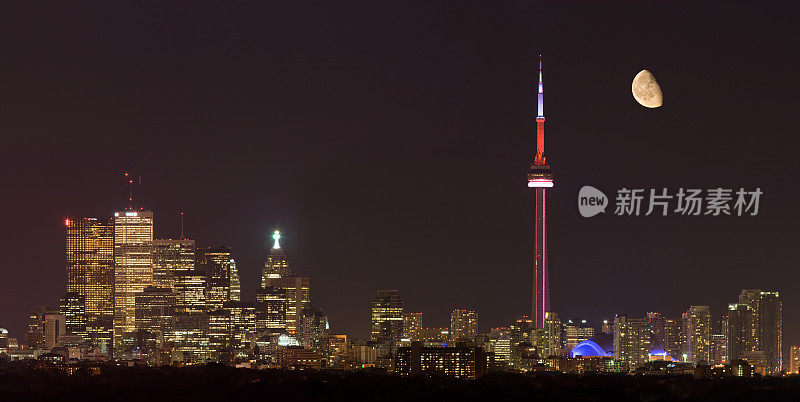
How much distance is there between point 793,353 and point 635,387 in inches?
3335

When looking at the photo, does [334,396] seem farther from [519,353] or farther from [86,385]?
[519,353]

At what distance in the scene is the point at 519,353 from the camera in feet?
652

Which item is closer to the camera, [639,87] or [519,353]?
[639,87]

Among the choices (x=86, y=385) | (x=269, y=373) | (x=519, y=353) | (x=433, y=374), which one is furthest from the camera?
(x=519, y=353)

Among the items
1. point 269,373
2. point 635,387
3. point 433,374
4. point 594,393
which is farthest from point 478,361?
point 594,393

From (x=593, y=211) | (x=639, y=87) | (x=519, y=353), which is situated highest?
(x=639, y=87)

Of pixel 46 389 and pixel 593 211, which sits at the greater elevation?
pixel 593 211

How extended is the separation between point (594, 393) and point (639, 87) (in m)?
52.3

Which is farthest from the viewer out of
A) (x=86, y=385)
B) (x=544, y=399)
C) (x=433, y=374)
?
(x=433, y=374)

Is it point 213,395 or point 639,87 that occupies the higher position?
point 639,87

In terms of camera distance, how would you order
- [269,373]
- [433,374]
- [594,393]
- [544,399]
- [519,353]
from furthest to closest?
[519,353] → [433,374] → [269,373] → [594,393] → [544,399]

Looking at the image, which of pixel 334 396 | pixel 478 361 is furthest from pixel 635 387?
pixel 478 361

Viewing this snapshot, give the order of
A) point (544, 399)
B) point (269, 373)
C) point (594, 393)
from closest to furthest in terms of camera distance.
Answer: point (544, 399) < point (594, 393) < point (269, 373)

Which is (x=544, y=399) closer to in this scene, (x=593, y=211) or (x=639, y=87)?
(x=593, y=211)
